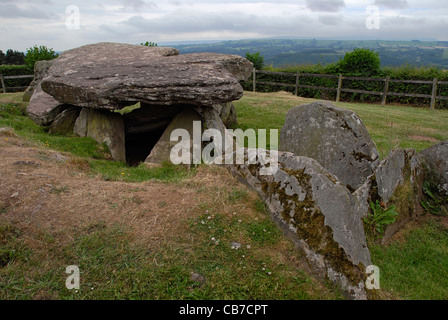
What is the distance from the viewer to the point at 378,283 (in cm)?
404

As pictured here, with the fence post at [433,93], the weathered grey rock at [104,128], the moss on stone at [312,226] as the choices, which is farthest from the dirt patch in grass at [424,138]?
the weathered grey rock at [104,128]

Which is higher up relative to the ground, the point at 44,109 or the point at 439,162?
the point at 44,109

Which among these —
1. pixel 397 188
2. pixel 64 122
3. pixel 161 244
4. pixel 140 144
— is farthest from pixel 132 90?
pixel 397 188

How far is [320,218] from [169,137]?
527 cm

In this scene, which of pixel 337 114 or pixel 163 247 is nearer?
pixel 163 247

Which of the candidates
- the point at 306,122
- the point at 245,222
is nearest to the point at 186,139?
the point at 306,122

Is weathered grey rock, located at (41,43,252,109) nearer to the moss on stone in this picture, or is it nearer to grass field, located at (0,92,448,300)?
grass field, located at (0,92,448,300)

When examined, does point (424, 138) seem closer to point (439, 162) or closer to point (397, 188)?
point (439, 162)

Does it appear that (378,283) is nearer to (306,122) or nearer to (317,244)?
(317,244)

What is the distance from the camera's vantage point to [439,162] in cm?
629

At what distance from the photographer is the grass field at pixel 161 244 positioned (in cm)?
370

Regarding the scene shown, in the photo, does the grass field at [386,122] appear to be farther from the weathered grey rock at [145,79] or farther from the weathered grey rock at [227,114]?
the weathered grey rock at [145,79]

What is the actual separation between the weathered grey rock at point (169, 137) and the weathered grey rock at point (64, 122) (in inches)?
126
